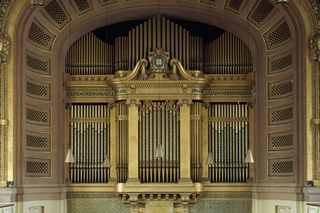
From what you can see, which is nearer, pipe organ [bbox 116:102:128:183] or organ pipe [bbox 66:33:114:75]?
pipe organ [bbox 116:102:128:183]

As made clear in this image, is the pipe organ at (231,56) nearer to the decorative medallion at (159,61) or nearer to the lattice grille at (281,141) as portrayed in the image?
the decorative medallion at (159,61)

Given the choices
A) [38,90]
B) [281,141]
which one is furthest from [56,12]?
[281,141]

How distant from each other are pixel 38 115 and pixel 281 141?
5983mm

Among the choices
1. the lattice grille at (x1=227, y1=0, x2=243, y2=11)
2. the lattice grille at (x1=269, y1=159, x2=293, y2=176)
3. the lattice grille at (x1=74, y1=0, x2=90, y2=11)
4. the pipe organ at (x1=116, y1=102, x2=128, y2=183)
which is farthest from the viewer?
the pipe organ at (x1=116, y1=102, x2=128, y2=183)

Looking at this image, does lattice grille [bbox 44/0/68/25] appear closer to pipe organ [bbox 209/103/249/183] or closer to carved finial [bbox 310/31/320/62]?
pipe organ [bbox 209/103/249/183]

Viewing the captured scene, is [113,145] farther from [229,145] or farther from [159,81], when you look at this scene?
[229,145]

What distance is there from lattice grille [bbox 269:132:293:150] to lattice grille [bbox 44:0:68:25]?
19.5 feet

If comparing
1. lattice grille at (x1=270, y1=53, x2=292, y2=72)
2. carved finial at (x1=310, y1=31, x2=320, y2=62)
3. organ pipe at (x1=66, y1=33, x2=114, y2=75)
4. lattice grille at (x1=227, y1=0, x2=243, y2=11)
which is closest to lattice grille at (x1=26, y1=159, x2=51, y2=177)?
organ pipe at (x1=66, y1=33, x2=114, y2=75)

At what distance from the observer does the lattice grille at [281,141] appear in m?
19.5

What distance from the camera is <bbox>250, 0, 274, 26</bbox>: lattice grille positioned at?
19667 mm

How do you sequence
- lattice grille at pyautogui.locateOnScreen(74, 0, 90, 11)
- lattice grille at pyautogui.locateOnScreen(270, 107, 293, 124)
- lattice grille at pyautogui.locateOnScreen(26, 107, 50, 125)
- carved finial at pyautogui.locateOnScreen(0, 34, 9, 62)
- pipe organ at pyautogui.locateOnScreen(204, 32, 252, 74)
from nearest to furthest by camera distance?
carved finial at pyautogui.locateOnScreen(0, 34, 9, 62) < lattice grille at pyautogui.locateOnScreen(270, 107, 293, 124) < lattice grille at pyautogui.locateOnScreen(26, 107, 50, 125) < lattice grille at pyautogui.locateOnScreen(74, 0, 90, 11) < pipe organ at pyautogui.locateOnScreen(204, 32, 252, 74)

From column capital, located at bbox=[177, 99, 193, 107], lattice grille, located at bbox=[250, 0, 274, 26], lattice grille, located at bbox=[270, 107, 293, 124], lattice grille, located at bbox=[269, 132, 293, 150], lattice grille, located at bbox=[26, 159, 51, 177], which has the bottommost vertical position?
lattice grille, located at bbox=[26, 159, 51, 177]

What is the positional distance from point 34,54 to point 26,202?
367 cm

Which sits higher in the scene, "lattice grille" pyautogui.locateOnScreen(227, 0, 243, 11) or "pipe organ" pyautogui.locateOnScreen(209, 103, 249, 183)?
"lattice grille" pyautogui.locateOnScreen(227, 0, 243, 11)
